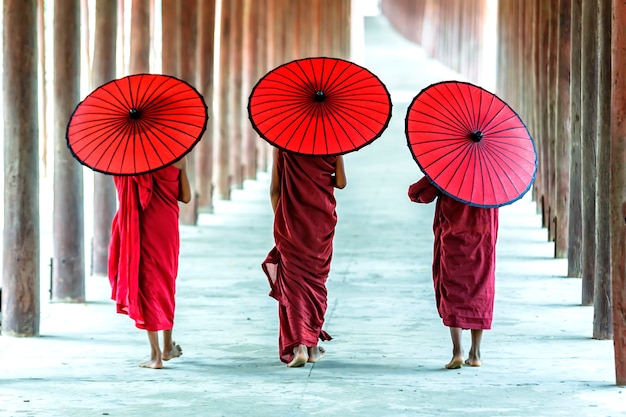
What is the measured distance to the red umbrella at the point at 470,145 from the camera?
24.3ft

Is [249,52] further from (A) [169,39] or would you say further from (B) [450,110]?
(B) [450,110]

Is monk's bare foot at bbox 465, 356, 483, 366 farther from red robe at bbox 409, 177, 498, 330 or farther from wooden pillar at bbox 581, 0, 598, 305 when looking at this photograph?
wooden pillar at bbox 581, 0, 598, 305

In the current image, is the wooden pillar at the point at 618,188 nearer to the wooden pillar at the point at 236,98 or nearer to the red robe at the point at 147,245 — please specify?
the red robe at the point at 147,245

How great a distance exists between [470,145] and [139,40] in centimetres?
642

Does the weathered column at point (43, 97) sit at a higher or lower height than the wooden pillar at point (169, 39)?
lower

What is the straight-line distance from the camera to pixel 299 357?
25.4 ft

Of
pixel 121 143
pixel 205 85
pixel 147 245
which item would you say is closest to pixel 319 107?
pixel 121 143

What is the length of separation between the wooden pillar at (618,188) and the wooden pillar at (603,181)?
0.84 metres

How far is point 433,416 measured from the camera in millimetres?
6477

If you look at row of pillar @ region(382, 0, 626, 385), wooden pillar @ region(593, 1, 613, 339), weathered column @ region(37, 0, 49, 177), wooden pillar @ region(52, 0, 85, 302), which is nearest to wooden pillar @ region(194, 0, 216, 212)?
weathered column @ region(37, 0, 49, 177)

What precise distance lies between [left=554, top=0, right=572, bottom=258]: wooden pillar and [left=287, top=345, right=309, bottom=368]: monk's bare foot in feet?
19.0

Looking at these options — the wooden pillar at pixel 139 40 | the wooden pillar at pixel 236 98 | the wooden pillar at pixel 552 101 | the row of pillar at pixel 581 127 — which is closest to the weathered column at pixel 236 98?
the wooden pillar at pixel 236 98

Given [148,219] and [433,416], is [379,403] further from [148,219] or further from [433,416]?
[148,219]

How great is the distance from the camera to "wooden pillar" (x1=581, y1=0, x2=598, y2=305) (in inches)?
372
